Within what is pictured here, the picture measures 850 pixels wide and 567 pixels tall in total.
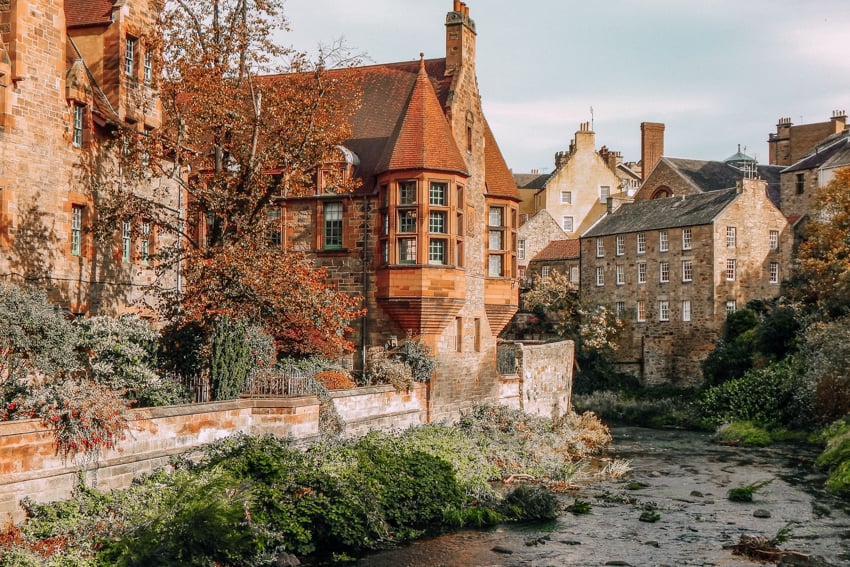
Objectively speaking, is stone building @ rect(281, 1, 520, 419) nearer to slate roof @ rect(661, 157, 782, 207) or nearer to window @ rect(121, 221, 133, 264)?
window @ rect(121, 221, 133, 264)

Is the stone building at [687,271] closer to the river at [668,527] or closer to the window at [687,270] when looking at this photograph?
the window at [687,270]

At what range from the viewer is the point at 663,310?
5944 centimetres

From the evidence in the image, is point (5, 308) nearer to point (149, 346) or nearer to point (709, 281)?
point (149, 346)

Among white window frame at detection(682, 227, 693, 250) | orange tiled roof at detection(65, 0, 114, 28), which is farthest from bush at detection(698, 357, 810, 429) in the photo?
orange tiled roof at detection(65, 0, 114, 28)

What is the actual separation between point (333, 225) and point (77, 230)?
361 inches

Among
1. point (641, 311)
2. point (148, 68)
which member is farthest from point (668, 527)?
point (641, 311)

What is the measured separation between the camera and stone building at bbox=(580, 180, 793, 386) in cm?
5647

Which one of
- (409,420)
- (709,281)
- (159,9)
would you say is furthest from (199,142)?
(709,281)

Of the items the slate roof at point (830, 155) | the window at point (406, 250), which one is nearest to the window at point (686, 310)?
the slate roof at point (830, 155)

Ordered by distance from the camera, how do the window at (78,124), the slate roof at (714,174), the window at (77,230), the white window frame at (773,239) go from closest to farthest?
Result: the window at (78,124)
the window at (77,230)
the white window frame at (773,239)
the slate roof at (714,174)

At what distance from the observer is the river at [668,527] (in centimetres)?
1995

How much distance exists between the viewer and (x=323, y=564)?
61.5 ft

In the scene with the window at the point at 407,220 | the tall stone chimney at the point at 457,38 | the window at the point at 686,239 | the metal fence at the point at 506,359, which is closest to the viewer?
the window at the point at 407,220

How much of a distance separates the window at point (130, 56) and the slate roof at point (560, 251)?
43.7 meters
